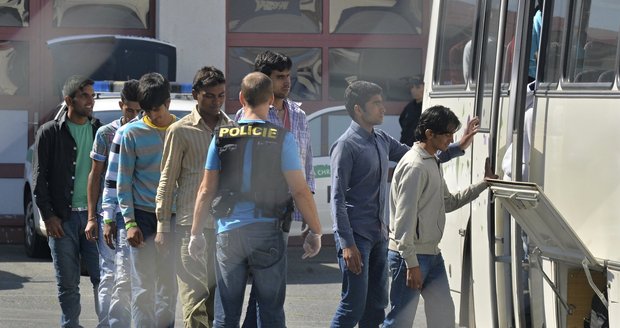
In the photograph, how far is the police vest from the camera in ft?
23.6

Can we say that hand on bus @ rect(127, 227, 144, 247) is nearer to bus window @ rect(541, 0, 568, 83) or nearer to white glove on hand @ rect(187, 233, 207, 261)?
white glove on hand @ rect(187, 233, 207, 261)

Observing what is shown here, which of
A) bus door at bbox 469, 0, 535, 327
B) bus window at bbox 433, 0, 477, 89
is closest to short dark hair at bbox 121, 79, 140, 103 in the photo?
bus window at bbox 433, 0, 477, 89

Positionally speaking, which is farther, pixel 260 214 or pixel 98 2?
pixel 98 2

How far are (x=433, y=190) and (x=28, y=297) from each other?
5.29 metres

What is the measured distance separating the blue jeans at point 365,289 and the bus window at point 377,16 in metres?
8.30

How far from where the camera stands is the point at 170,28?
16016 mm

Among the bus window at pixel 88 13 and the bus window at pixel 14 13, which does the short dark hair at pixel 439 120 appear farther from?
the bus window at pixel 14 13

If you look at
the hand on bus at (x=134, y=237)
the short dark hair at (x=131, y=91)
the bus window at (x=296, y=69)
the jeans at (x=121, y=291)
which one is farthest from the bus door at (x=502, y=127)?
the bus window at (x=296, y=69)

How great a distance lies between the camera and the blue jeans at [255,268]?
7215mm

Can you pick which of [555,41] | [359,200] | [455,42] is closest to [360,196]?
[359,200]

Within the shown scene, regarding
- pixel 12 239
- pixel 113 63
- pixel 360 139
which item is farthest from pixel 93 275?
pixel 12 239

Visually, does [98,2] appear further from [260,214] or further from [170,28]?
[260,214]

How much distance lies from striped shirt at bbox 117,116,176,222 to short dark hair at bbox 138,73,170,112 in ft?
0.53

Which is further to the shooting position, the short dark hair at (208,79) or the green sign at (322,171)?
the green sign at (322,171)
